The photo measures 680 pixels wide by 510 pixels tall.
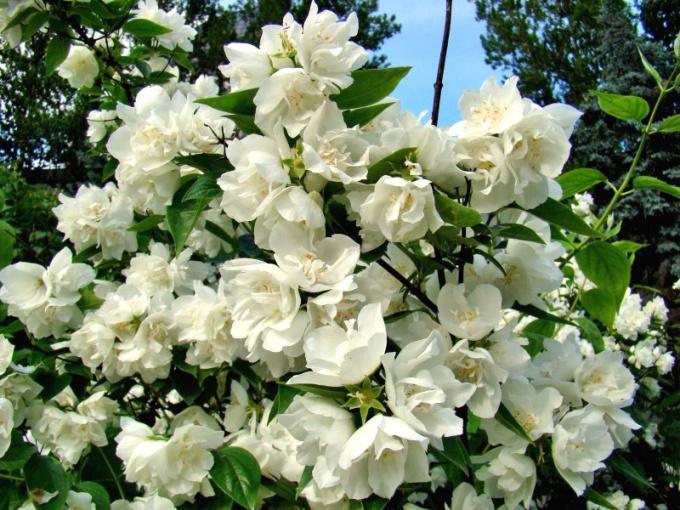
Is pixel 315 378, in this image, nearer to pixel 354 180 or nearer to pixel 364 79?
pixel 354 180

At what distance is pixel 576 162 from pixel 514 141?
13.4 m

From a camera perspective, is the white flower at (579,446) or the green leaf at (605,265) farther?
the green leaf at (605,265)

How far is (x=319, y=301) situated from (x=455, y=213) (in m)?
0.24

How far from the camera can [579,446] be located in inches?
48.6

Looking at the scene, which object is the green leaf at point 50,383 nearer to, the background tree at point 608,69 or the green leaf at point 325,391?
the green leaf at point 325,391

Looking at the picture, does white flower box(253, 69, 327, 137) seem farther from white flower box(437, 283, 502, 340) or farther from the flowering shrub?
white flower box(437, 283, 502, 340)

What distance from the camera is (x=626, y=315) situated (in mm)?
3527

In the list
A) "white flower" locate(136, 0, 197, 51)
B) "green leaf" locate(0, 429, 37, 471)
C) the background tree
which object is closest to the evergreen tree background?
the background tree

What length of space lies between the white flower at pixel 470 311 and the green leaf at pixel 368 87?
35 cm

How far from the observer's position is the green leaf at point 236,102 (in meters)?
1.01

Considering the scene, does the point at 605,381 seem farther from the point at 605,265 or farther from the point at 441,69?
the point at 441,69

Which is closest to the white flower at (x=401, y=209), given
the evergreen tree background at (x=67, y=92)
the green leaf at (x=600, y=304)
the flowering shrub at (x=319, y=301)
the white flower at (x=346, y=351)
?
the flowering shrub at (x=319, y=301)

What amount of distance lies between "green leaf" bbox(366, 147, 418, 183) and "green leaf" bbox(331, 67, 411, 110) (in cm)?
13

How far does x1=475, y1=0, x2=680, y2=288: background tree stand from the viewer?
11195 mm
